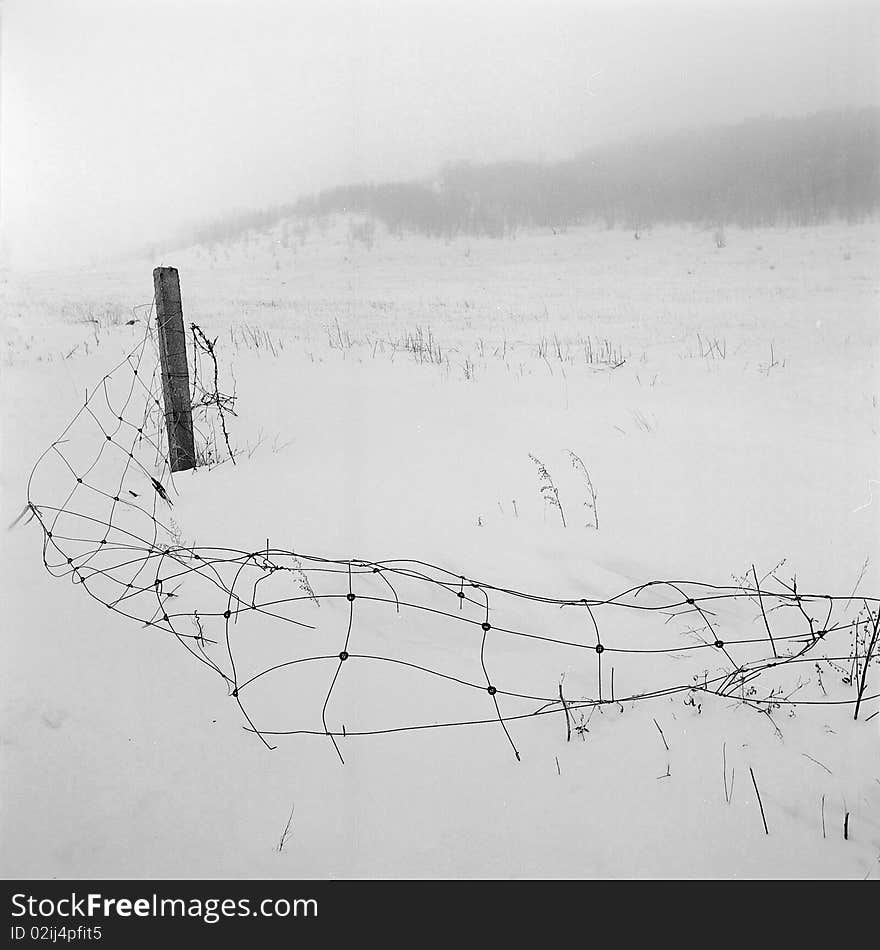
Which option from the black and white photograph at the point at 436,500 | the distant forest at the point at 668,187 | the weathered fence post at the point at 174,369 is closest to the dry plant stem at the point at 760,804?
the black and white photograph at the point at 436,500

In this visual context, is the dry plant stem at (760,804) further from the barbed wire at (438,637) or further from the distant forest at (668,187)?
the distant forest at (668,187)

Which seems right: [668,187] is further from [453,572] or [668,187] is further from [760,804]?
[760,804]

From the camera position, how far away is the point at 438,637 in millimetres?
2555

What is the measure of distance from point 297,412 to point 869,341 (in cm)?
626

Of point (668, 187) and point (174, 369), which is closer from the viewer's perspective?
point (174, 369)

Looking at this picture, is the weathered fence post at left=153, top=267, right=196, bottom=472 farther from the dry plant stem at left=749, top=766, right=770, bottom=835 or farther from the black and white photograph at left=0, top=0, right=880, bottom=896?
the dry plant stem at left=749, top=766, right=770, bottom=835

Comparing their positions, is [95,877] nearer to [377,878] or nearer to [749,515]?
[377,878]

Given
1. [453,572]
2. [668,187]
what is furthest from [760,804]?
[668,187]

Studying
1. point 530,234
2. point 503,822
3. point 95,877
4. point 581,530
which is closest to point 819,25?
point 581,530

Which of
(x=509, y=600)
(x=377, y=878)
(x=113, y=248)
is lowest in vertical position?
(x=377, y=878)

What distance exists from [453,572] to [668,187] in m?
8.61

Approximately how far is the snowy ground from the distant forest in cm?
129

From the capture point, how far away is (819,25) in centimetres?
365

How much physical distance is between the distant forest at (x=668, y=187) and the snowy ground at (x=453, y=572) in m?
1.29
